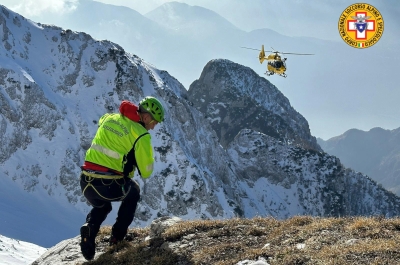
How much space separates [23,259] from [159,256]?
57.1 feet

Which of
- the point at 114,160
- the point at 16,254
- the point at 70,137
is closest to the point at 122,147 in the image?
the point at 114,160

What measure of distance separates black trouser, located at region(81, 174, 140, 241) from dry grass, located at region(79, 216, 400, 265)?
2.75 ft

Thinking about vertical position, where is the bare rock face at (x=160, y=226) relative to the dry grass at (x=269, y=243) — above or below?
above

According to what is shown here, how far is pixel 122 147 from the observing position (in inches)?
332

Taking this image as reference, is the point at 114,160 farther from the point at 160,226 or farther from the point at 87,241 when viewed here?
the point at 160,226

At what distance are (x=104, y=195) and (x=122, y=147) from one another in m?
1.13

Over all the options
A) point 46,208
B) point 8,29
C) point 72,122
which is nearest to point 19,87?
point 72,122

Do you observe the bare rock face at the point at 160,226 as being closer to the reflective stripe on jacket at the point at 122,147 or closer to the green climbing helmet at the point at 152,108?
the reflective stripe on jacket at the point at 122,147

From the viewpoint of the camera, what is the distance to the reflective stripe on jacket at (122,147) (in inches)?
324

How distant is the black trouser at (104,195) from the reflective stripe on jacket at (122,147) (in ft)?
1.06

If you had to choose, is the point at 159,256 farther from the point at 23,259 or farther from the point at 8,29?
the point at 8,29

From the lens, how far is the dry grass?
262 inches

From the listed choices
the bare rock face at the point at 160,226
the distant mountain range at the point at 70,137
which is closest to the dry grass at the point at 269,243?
the bare rock face at the point at 160,226

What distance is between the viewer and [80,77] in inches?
4530
